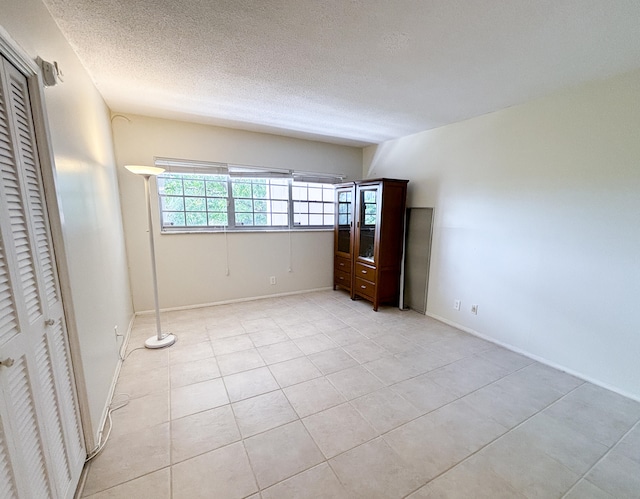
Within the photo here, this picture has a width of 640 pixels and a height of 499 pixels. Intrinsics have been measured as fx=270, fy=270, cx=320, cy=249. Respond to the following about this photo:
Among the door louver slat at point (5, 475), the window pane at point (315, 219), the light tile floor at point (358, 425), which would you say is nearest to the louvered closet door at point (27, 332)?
the door louver slat at point (5, 475)

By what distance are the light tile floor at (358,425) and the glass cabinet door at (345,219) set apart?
1746mm

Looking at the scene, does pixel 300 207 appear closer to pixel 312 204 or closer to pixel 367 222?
pixel 312 204

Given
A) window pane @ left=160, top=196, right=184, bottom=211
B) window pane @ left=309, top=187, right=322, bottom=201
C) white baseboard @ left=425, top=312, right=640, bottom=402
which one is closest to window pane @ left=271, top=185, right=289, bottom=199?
window pane @ left=309, top=187, right=322, bottom=201

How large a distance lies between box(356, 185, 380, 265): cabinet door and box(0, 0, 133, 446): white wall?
282 centimetres

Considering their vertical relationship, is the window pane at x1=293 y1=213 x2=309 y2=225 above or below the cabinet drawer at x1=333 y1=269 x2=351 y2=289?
above

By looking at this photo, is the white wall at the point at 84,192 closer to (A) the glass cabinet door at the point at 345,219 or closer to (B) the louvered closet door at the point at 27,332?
(B) the louvered closet door at the point at 27,332

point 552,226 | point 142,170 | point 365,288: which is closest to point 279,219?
point 365,288

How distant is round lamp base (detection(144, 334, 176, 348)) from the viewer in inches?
102

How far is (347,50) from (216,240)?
9.08 feet

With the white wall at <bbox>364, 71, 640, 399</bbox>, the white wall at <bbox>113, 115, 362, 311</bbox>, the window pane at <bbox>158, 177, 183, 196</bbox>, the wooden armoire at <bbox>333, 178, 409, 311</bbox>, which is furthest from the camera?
the wooden armoire at <bbox>333, 178, 409, 311</bbox>

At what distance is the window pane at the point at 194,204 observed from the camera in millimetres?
3510

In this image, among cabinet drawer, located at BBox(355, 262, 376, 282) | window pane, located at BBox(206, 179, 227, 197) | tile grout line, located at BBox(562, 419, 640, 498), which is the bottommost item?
tile grout line, located at BBox(562, 419, 640, 498)

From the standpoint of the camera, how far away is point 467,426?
1.71 meters

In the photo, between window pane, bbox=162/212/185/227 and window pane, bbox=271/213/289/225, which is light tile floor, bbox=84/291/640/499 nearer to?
window pane, bbox=162/212/185/227
